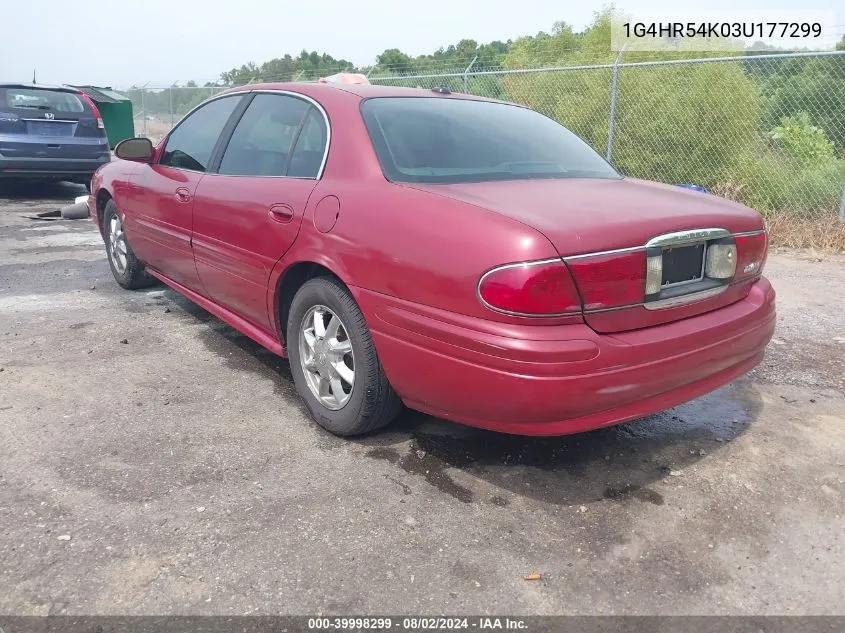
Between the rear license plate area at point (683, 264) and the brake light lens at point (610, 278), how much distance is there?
0.14 meters

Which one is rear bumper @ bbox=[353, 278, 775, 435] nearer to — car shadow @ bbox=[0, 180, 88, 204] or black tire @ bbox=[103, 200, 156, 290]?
black tire @ bbox=[103, 200, 156, 290]

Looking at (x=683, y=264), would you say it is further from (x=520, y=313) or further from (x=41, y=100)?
(x=41, y=100)

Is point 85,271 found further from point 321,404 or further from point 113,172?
point 321,404

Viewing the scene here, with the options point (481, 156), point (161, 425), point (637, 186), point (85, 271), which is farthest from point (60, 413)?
point (85, 271)

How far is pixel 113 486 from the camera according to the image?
8.77 ft

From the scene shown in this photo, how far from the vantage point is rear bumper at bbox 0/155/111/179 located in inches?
379

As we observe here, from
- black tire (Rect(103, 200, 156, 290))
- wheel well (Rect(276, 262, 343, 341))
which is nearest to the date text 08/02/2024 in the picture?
wheel well (Rect(276, 262, 343, 341))

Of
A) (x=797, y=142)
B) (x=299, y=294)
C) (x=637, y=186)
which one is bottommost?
(x=299, y=294)

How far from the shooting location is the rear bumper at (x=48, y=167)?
9617 millimetres

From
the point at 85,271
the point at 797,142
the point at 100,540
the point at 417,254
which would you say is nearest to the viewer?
the point at 100,540

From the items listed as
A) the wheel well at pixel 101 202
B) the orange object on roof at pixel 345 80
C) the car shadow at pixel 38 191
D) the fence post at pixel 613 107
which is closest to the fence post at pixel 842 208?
the fence post at pixel 613 107

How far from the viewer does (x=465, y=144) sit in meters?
3.16

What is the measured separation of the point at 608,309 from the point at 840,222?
6.66m

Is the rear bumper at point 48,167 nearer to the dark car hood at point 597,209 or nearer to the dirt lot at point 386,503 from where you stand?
the dirt lot at point 386,503
